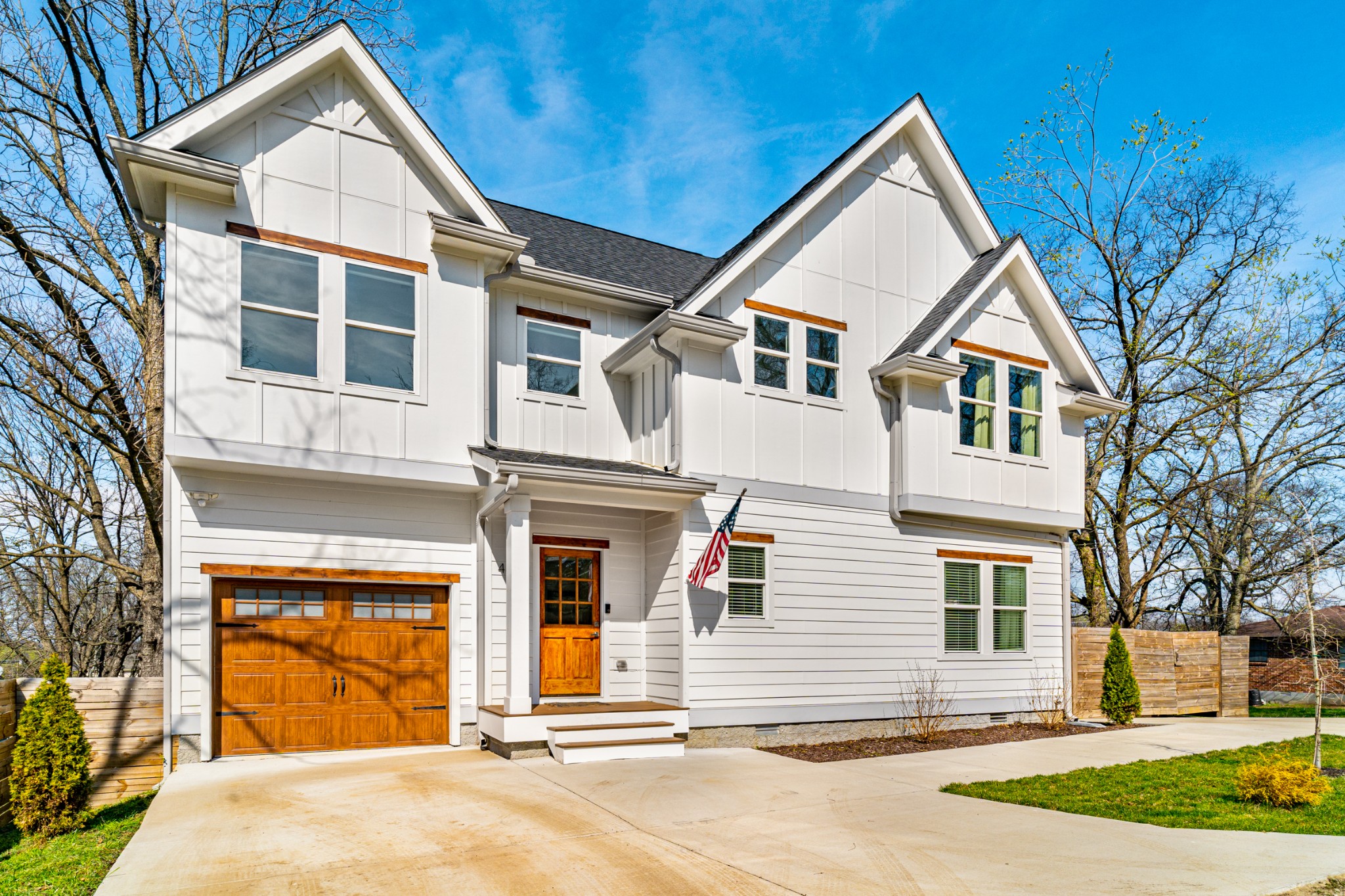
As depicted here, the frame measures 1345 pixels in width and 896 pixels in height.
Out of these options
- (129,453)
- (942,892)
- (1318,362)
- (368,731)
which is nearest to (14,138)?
(129,453)

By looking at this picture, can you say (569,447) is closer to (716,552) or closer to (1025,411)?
(716,552)

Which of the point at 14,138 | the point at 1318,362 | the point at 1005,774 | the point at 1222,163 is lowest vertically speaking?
the point at 1005,774

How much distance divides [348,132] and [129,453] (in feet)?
21.1

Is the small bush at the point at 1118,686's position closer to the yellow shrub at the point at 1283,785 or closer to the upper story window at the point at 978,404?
the upper story window at the point at 978,404

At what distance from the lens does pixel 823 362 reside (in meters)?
13.9

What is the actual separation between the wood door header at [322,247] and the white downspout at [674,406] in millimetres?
3295

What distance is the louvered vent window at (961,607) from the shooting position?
14.8m

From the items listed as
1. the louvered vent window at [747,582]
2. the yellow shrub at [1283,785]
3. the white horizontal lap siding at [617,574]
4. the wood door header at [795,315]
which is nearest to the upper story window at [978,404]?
the wood door header at [795,315]

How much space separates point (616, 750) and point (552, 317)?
6.13 metres

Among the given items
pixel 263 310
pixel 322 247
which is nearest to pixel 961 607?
pixel 322 247

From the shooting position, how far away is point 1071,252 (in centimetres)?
2466

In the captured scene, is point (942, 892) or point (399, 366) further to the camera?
point (399, 366)

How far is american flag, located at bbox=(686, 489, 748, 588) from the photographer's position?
11711 mm

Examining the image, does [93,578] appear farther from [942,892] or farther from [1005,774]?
[942,892]
